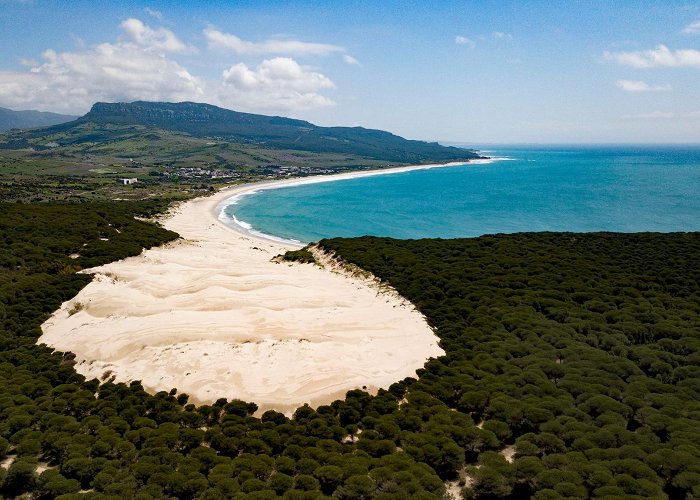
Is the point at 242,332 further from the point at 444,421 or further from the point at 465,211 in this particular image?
the point at 465,211

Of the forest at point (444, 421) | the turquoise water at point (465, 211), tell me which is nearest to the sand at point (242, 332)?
the forest at point (444, 421)

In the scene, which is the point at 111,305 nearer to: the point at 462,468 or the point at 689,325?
the point at 462,468

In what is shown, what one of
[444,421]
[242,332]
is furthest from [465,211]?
[444,421]

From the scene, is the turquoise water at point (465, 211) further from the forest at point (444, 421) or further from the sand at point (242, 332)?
the forest at point (444, 421)

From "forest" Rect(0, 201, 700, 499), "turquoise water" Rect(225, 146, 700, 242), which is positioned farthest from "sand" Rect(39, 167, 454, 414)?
"turquoise water" Rect(225, 146, 700, 242)

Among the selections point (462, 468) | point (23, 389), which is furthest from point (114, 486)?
point (462, 468)

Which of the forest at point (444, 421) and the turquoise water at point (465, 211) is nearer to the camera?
the forest at point (444, 421)
